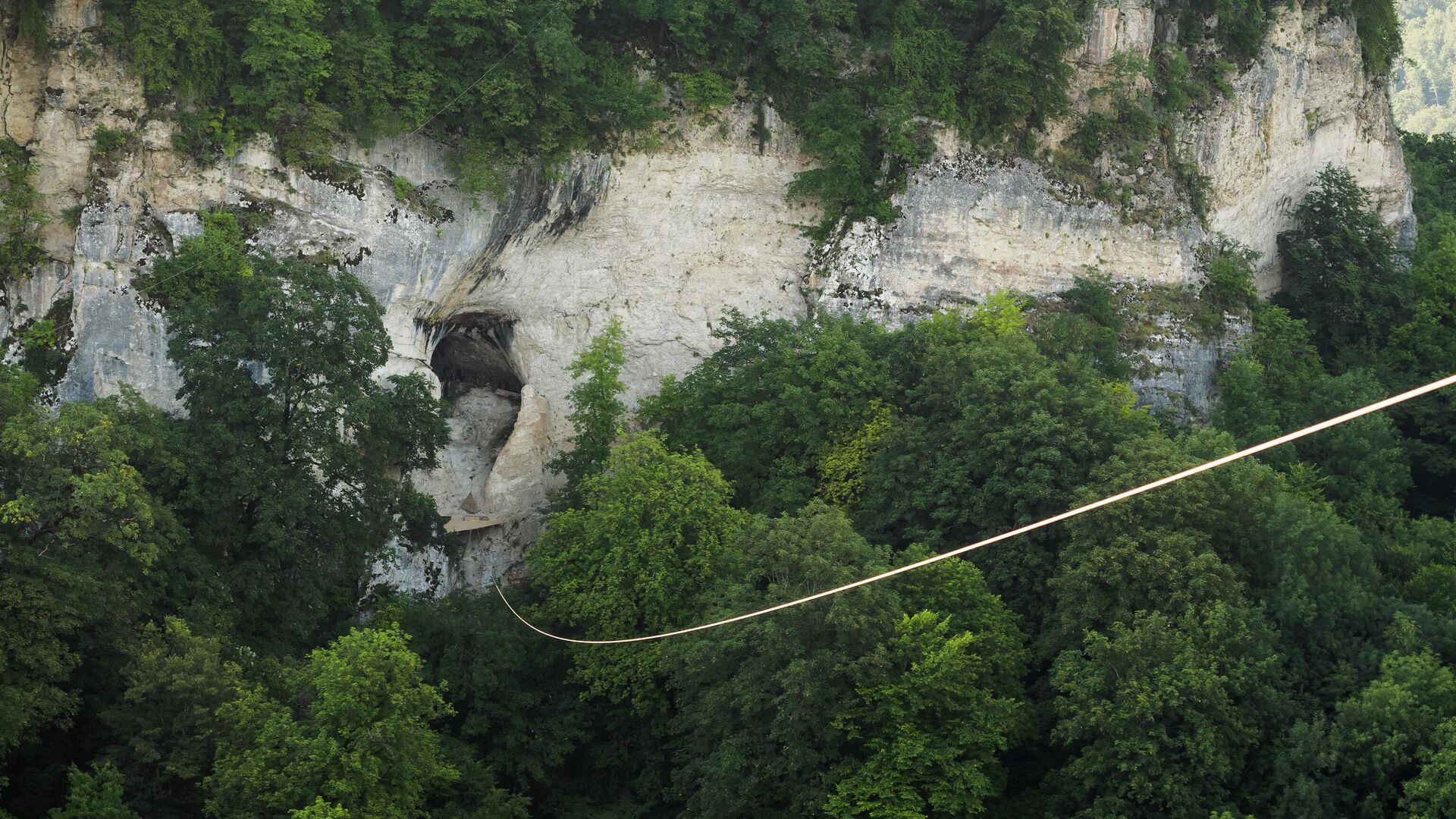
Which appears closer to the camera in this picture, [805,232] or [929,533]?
[929,533]

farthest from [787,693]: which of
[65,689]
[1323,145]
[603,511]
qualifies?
[1323,145]

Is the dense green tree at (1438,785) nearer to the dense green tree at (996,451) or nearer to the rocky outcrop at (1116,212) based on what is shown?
the dense green tree at (996,451)

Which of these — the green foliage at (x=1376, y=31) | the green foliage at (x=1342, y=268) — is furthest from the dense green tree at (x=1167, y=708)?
the green foliage at (x=1376, y=31)

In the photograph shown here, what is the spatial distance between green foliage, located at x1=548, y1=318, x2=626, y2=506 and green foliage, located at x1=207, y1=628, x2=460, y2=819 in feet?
26.9

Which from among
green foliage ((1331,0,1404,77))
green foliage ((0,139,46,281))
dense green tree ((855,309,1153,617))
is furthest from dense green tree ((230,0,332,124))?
green foliage ((1331,0,1404,77))

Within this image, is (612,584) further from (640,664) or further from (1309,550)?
(1309,550)

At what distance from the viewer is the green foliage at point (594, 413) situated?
3478 centimetres

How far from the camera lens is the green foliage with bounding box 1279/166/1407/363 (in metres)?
41.7

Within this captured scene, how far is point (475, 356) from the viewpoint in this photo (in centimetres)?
3903

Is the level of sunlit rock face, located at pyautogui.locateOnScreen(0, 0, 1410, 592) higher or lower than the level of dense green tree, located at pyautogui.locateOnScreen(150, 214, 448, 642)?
higher

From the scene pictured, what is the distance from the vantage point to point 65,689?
85.9 feet

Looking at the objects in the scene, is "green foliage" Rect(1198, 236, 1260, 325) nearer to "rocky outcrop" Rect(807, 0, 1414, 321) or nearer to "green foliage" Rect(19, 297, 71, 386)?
"rocky outcrop" Rect(807, 0, 1414, 321)

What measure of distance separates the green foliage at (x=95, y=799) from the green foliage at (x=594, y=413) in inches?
460

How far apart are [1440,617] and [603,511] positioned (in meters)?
15.0
